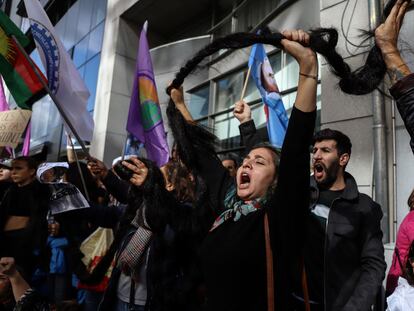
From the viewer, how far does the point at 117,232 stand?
2.91 meters

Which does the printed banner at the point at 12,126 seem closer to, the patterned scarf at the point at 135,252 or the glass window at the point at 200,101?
the patterned scarf at the point at 135,252

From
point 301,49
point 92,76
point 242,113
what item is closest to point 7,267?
point 242,113

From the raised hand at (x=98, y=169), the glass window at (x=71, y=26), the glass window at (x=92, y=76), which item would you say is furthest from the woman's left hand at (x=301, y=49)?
the glass window at (x=71, y=26)

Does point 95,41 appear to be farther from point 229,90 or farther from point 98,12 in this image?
point 229,90

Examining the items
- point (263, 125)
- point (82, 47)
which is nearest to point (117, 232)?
point (263, 125)

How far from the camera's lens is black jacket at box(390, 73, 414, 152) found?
1.32 m

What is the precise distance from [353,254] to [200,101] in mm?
8541

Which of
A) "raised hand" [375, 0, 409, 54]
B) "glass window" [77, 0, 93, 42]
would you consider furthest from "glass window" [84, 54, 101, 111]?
"raised hand" [375, 0, 409, 54]

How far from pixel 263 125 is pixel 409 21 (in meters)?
3.79

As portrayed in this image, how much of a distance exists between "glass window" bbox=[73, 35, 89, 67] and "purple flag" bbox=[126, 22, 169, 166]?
1018cm

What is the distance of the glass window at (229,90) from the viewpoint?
8860 mm

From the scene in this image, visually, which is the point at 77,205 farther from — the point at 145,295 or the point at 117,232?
the point at 145,295

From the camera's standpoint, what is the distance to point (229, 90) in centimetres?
930

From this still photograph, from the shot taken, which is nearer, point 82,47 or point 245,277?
point 245,277
